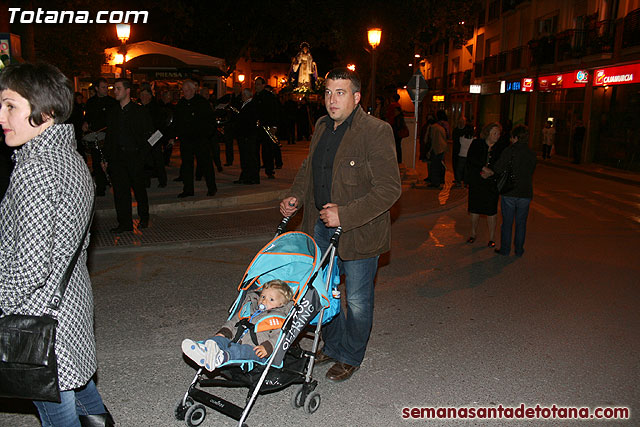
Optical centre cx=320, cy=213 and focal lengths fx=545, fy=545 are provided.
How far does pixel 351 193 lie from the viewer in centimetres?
386

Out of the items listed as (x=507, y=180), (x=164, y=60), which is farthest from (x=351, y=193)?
(x=164, y=60)

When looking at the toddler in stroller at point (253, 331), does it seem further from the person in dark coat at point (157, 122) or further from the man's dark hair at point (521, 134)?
the person in dark coat at point (157, 122)

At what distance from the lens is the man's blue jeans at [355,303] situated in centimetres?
402

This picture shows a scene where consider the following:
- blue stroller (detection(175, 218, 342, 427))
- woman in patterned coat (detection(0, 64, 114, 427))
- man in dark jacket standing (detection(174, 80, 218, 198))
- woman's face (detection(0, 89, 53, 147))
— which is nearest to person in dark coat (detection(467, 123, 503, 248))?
blue stroller (detection(175, 218, 342, 427))

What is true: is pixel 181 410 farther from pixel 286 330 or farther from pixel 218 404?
pixel 286 330

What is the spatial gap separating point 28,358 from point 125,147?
6.44 m

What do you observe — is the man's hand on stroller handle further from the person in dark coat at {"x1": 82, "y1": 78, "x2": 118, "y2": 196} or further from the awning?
the awning

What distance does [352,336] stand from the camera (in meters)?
4.11

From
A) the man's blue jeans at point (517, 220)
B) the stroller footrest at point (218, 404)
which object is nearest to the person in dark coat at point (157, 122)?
the man's blue jeans at point (517, 220)

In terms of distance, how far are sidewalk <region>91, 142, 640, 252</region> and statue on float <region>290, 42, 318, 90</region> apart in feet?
38.9

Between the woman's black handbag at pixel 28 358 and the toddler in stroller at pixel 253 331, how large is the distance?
0.95 meters

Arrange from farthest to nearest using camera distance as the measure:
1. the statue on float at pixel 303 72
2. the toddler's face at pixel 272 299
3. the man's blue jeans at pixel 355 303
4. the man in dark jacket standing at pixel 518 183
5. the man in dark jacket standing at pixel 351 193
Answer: the statue on float at pixel 303 72 → the man in dark jacket standing at pixel 518 183 → the man's blue jeans at pixel 355 303 → the man in dark jacket standing at pixel 351 193 → the toddler's face at pixel 272 299

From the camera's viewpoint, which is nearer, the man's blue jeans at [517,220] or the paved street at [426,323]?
the paved street at [426,323]

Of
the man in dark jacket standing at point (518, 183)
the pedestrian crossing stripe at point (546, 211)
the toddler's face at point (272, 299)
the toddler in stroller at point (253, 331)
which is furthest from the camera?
the pedestrian crossing stripe at point (546, 211)
